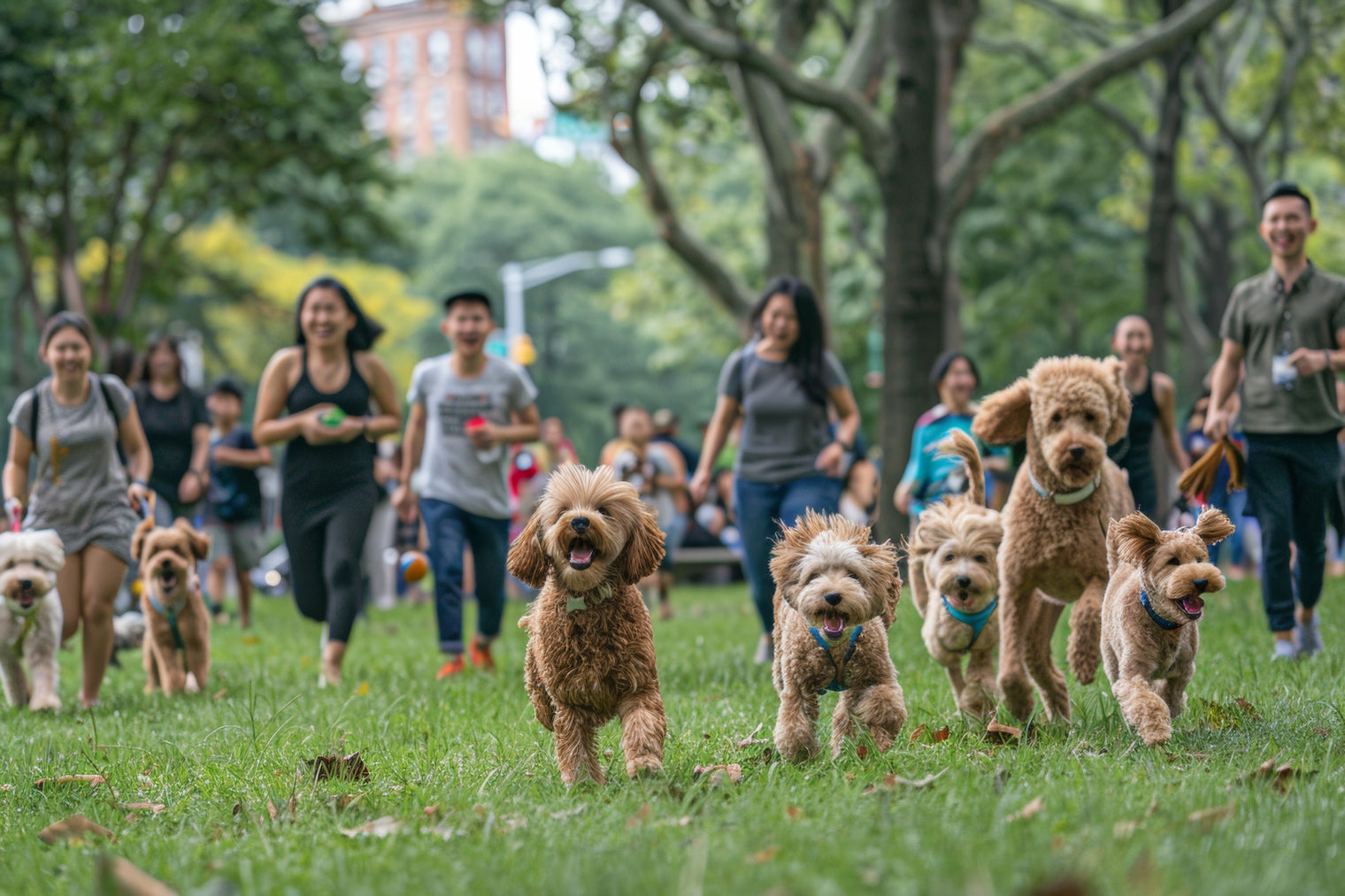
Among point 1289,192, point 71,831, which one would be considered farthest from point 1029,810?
point 1289,192

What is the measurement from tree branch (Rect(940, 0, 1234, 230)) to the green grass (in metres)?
7.24

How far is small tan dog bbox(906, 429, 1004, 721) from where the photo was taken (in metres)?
5.38

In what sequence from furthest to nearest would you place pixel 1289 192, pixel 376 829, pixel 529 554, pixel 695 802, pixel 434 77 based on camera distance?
pixel 434 77, pixel 1289 192, pixel 529 554, pixel 695 802, pixel 376 829

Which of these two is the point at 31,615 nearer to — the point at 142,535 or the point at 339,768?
the point at 142,535

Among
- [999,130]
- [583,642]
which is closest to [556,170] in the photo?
[999,130]

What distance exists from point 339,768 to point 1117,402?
326 centimetres

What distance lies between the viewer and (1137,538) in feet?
15.7

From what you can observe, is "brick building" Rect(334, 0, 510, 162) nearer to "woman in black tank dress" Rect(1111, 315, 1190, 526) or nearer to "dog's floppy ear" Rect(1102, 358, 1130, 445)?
"woman in black tank dress" Rect(1111, 315, 1190, 526)

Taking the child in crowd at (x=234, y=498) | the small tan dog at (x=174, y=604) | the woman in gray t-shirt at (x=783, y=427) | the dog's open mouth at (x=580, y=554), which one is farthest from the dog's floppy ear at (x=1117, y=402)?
the child in crowd at (x=234, y=498)

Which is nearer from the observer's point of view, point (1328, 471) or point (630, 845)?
point (630, 845)

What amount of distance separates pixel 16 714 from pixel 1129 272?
25.1 metres

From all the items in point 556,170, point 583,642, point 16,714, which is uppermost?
point 556,170

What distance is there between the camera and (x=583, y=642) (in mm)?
4609

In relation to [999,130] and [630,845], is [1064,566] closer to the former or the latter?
[630,845]
